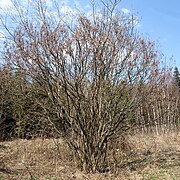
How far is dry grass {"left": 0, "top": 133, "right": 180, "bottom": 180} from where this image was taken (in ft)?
20.9

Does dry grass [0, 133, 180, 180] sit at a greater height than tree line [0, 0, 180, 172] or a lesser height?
lesser

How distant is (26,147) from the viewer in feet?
34.1

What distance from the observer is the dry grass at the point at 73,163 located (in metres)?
6.37

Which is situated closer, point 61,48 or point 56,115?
point 61,48

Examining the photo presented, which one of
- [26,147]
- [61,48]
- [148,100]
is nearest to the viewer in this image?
[61,48]

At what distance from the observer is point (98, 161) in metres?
6.84

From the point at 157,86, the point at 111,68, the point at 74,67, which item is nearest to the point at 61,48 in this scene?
the point at 74,67

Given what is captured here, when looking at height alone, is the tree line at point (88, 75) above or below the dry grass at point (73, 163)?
above

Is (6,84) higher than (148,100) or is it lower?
higher

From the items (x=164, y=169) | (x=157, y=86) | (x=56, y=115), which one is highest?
(x=157, y=86)

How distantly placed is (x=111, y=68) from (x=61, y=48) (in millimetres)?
1235

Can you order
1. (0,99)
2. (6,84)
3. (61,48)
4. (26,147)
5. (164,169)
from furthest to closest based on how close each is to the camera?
(0,99), (26,147), (6,84), (164,169), (61,48)

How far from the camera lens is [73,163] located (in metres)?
7.52

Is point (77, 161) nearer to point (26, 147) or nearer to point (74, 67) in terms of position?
point (74, 67)
